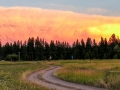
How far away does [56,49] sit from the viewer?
608 feet

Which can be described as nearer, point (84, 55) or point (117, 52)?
point (117, 52)

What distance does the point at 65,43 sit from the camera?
633ft

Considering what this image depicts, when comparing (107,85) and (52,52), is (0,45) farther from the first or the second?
(107,85)

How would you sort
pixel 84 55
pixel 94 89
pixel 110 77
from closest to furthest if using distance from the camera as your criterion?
pixel 94 89 < pixel 110 77 < pixel 84 55

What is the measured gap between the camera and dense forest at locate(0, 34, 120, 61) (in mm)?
172000

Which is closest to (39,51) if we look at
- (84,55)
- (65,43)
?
(65,43)

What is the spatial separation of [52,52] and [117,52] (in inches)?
1943

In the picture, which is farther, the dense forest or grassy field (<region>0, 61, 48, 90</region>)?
the dense forest

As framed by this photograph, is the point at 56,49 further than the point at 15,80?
Yes

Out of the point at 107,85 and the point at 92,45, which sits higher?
the point at 92,45

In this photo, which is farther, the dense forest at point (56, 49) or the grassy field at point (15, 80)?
the dense forest at point (56, 49)

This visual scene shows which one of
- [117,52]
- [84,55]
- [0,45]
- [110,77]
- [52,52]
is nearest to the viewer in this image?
[110,77]

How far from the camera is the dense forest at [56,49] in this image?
172 meters

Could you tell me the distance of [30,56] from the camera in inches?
7372
